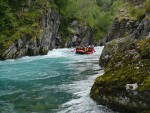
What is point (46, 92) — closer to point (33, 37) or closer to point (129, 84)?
point (129, 84)

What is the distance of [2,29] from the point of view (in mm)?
39406

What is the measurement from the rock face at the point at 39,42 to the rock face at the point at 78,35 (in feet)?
27.4

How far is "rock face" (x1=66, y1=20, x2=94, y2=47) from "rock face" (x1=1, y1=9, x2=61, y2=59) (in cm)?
835

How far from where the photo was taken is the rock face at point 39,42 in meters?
38.4

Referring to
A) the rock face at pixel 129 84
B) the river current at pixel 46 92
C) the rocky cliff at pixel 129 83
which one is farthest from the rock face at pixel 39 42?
the rock face at pixel 129 84

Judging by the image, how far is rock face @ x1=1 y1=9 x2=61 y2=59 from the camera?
38.4 meters

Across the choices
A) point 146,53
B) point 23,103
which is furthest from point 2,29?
point 146,53

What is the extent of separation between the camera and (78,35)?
2699 inches

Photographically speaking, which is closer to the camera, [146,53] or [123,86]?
[123,86]

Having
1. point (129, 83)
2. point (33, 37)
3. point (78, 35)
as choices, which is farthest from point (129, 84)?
point (78, 35)

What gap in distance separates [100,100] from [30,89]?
6097mm

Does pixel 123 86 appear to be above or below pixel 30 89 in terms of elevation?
above

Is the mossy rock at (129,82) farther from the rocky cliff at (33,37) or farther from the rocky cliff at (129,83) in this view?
the rocky cliff at (33,37)

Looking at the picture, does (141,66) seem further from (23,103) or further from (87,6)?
(87,6)
